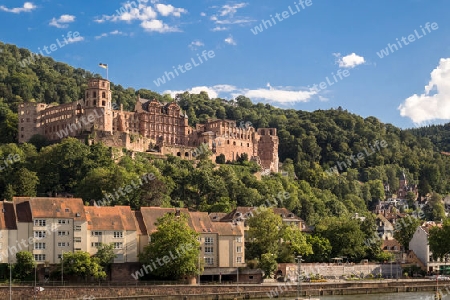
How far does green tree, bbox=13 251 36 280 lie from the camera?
6862cm

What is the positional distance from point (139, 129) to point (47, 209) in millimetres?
64019

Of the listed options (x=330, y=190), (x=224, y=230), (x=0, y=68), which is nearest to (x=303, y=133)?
(x=330, y=190)

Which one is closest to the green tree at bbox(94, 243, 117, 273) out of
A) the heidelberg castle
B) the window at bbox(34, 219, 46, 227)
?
the window at bbox(34, 219, 46, 227)

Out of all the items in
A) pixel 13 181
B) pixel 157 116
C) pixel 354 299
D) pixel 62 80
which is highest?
pixel 62 80

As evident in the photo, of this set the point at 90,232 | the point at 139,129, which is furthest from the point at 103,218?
the point at 139,129

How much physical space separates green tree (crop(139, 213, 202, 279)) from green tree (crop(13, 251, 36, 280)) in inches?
419

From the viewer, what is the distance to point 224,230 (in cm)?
8200

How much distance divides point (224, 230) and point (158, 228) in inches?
407

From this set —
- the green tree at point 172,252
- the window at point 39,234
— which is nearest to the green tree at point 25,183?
the window at point 39,234

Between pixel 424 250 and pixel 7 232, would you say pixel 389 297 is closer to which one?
pixel 424 250

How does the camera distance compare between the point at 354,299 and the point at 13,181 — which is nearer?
the point at 354,299

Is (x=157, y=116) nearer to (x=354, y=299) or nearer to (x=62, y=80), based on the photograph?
(x=62, y=80)

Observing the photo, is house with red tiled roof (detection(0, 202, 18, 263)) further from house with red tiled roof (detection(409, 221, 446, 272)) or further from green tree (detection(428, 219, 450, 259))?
house with red tiled roof (detection(409, 221, 446, 272))

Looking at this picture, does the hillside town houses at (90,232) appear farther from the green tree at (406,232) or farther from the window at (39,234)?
the green tree at (406,232)
